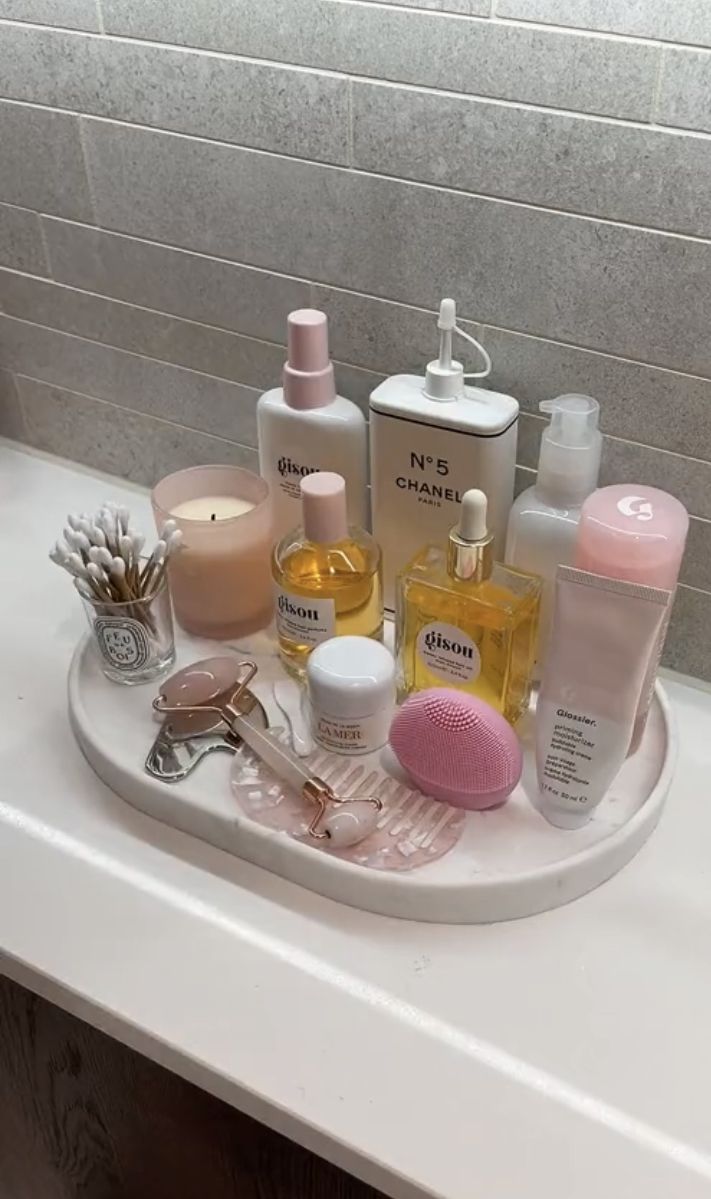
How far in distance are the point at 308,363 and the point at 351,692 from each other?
0.73 feet

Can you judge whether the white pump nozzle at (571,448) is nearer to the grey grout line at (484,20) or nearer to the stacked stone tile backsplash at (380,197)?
the stacked stone tile backsplash at (380,197)

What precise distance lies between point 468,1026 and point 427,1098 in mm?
50

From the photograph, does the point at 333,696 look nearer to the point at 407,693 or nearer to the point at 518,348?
the point at 407,693

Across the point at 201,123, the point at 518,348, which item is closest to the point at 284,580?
the point at 518,348

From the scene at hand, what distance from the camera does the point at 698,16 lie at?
1.86 ft

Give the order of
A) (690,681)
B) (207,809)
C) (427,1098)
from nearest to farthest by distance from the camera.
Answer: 1. (427,1098)
2. (207,809)
3. (690,681)

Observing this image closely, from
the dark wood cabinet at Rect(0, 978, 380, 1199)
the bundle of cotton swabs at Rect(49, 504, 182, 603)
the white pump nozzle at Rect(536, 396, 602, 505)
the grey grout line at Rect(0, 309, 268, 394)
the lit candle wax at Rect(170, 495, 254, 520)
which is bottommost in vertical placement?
the dark wood cabinet at Rect(0, 978, 380, 1199)

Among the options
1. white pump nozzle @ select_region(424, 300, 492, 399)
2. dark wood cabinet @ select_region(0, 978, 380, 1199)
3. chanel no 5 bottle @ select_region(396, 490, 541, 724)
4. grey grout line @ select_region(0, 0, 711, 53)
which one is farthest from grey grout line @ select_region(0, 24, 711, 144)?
dark wood cabinet @ select_region(0, 978, 380, 1199)

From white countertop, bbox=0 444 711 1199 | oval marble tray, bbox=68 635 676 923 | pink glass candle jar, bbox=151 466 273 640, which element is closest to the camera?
white countertop, bbox=0 444 711 1199

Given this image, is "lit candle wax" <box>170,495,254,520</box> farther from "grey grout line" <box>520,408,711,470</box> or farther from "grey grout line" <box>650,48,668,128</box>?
"grey grout line" <box>650,48,668,128</box>

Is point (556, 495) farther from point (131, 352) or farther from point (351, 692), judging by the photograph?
point (131, 352)

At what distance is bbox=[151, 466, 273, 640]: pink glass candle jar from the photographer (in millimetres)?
773

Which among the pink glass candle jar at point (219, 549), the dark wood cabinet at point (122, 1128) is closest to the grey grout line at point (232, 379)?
the pink glass candle jar at point (219, 549)

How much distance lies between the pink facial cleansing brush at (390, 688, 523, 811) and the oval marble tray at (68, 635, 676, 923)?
29 mm
